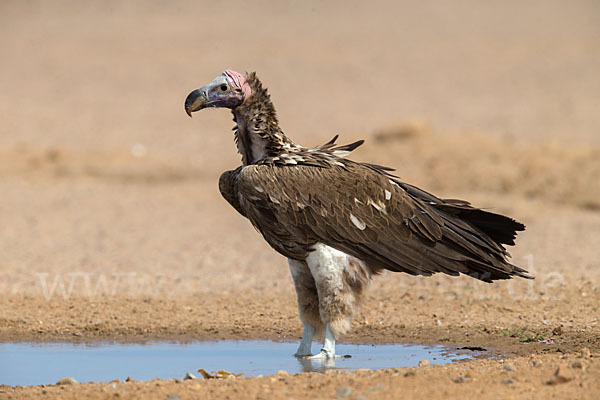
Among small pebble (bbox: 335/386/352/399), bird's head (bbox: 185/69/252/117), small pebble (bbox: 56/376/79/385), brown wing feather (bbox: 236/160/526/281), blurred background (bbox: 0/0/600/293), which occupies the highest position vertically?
blurred background (bbox: 0/0/600/293)

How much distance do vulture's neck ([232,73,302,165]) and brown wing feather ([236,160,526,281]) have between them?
0.95ft

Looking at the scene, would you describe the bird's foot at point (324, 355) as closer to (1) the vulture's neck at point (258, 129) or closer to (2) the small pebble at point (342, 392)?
(1) the vulture's neck at point (258, 129)

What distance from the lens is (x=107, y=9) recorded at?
55.0m

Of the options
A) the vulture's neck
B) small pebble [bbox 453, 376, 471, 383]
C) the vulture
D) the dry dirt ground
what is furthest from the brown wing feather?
small pebble [bbox 453, 376, 471, 383]

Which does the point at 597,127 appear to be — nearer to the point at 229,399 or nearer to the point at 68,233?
the point at 68,233

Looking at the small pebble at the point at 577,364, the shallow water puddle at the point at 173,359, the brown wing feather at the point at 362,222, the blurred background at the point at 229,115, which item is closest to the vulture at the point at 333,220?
the brown wing feather at the point at 362,222

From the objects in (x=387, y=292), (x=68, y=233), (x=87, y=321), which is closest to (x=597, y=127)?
(x=68, y=233)

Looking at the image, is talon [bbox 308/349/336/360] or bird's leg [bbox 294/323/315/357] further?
bird's leg [bbox 294/323/315/357]

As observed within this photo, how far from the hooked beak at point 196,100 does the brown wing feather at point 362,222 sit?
2.14 feet

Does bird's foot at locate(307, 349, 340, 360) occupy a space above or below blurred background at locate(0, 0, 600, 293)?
below

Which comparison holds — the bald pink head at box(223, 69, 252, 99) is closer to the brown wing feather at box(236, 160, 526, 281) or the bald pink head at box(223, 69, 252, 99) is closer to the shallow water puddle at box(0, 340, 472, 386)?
the brown wing feather at box(236, 160, 526, 281)

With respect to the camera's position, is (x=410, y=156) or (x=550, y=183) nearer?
(x=550, y=183)

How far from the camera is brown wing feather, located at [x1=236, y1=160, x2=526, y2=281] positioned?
7230 mm

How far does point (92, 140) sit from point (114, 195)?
9357 millimetres
